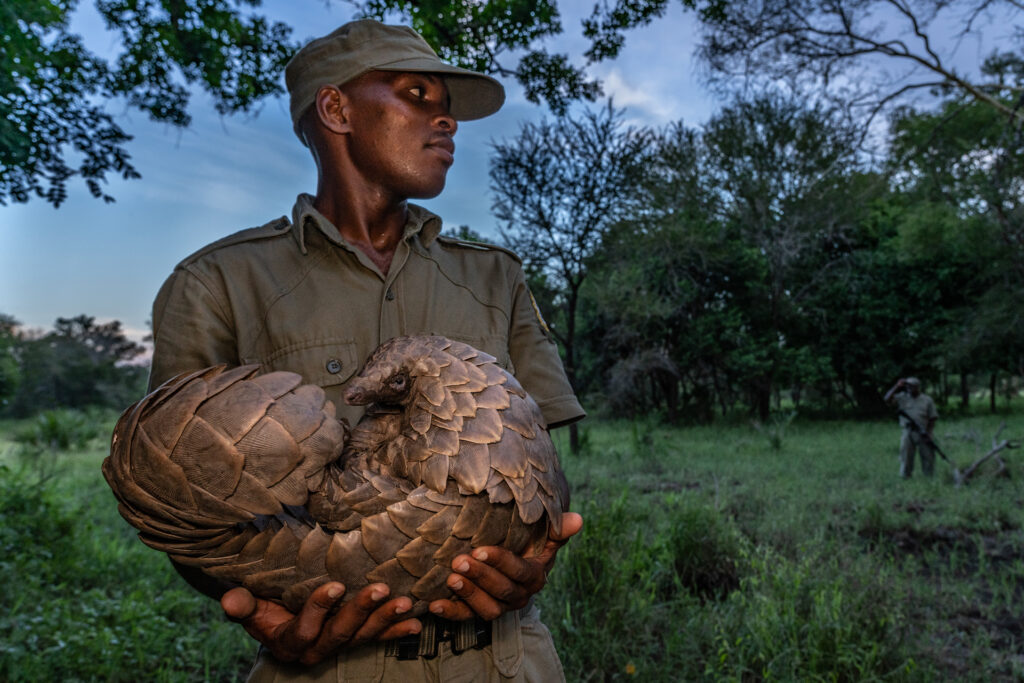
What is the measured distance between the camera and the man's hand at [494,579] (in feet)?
3.92

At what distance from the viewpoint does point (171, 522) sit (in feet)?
3.61

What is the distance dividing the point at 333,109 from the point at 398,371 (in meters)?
0.86

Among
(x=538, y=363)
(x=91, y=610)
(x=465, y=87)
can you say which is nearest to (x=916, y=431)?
(x=538, y=363)

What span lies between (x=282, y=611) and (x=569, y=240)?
842cm

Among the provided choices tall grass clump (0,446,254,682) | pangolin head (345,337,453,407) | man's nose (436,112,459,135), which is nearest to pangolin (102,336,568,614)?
pangolin head (345,337,453,407)

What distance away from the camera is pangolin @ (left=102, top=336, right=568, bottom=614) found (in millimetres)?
1073

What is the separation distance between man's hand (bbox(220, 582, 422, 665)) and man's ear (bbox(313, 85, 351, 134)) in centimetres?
117

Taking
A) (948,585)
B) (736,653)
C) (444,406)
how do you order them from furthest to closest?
(948,585), (736,653), (444,406)

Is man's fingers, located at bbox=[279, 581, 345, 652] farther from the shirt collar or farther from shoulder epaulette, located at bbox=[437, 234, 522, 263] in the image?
shoulder epaulette, located at bbox=[437, 234, 522, 263]

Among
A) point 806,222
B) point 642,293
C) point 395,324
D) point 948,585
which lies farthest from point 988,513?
point 806,222

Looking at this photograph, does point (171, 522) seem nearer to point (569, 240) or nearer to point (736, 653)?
point (736, 653)

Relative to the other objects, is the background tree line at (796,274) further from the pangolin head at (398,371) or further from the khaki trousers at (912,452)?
the pangolin head at (398,371)

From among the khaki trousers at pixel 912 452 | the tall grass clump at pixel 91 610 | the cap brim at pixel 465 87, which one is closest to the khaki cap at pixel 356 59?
the cap brim at pixel 465 87

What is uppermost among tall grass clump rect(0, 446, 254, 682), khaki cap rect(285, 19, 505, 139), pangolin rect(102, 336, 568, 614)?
khaki cap rect(285, 19, 505, 139)
